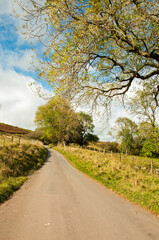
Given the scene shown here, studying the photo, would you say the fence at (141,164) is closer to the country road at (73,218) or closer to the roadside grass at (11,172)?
the country road at (73,218)

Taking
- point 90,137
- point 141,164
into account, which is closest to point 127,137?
point 90,137

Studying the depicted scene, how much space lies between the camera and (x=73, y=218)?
4430mm

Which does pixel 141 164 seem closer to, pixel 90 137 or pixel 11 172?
pixel 11 172

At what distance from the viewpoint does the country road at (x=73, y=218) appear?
3592 mm

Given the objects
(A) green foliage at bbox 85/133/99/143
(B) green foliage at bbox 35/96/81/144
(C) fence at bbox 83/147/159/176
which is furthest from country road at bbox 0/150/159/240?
(A) green foliage at bbox 85/133/99/143

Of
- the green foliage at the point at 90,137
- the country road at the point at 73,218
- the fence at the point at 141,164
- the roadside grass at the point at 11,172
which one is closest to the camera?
the country road at the point at 73,218

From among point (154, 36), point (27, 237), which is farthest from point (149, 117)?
point (27, 237)

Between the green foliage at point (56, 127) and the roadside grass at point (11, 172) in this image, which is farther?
the green foliage at point (56, 127)

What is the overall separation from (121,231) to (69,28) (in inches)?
311

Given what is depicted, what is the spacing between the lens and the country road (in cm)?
359

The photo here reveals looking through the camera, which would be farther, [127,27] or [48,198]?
[127,27]

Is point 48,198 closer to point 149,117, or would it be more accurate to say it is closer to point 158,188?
point 158,188

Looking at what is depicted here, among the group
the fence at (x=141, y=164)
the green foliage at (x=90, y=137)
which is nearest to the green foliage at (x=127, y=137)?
the green foliage at (x=90, y=137)

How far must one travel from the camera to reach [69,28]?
21.8ft
